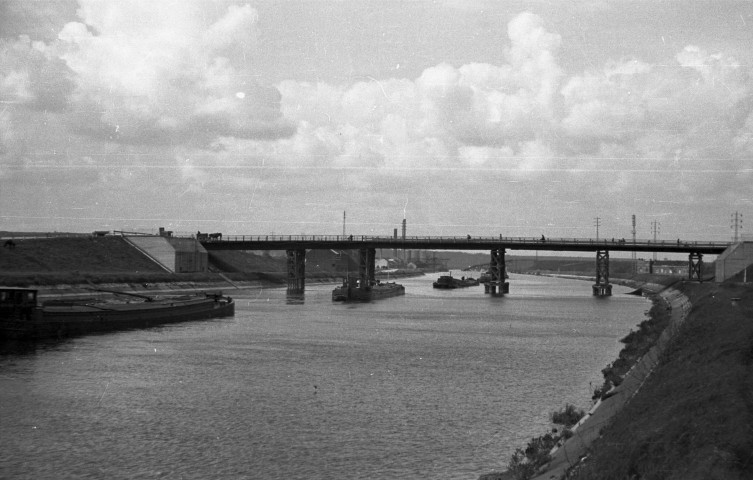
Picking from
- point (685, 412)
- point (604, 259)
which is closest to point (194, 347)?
point (685, 412)

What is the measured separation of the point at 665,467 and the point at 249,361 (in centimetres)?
4037

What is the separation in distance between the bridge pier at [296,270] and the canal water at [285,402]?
3834 inches

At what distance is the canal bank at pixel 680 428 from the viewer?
15.5m

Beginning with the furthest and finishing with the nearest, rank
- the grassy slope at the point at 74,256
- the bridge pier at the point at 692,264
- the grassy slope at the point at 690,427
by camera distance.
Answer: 1. the bridge pier at the point at 692,264
2. the grassy slope at the point at 74,256
3. the grassy slope at the point at 690,427

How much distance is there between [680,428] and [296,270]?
509 ft

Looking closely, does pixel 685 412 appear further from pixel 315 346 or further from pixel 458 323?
pixel 458 323

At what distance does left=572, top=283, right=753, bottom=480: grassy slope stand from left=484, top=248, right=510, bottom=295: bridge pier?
150 metres

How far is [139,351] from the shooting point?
191 feet

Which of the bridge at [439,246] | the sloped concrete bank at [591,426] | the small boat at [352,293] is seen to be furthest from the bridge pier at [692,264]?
the sloped concrete bank at [591,426]

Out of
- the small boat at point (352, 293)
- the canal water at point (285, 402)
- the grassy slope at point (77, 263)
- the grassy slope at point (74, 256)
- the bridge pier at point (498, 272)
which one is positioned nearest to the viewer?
the canal water at point (285, 402)

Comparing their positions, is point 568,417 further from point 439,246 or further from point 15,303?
point 439,246

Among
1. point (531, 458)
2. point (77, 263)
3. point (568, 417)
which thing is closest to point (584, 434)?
point (531, 458)

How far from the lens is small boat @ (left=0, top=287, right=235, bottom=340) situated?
213 ft

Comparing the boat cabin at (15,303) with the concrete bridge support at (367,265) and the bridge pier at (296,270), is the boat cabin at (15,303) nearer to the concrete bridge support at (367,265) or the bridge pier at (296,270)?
the bridge pier at (296,270)
